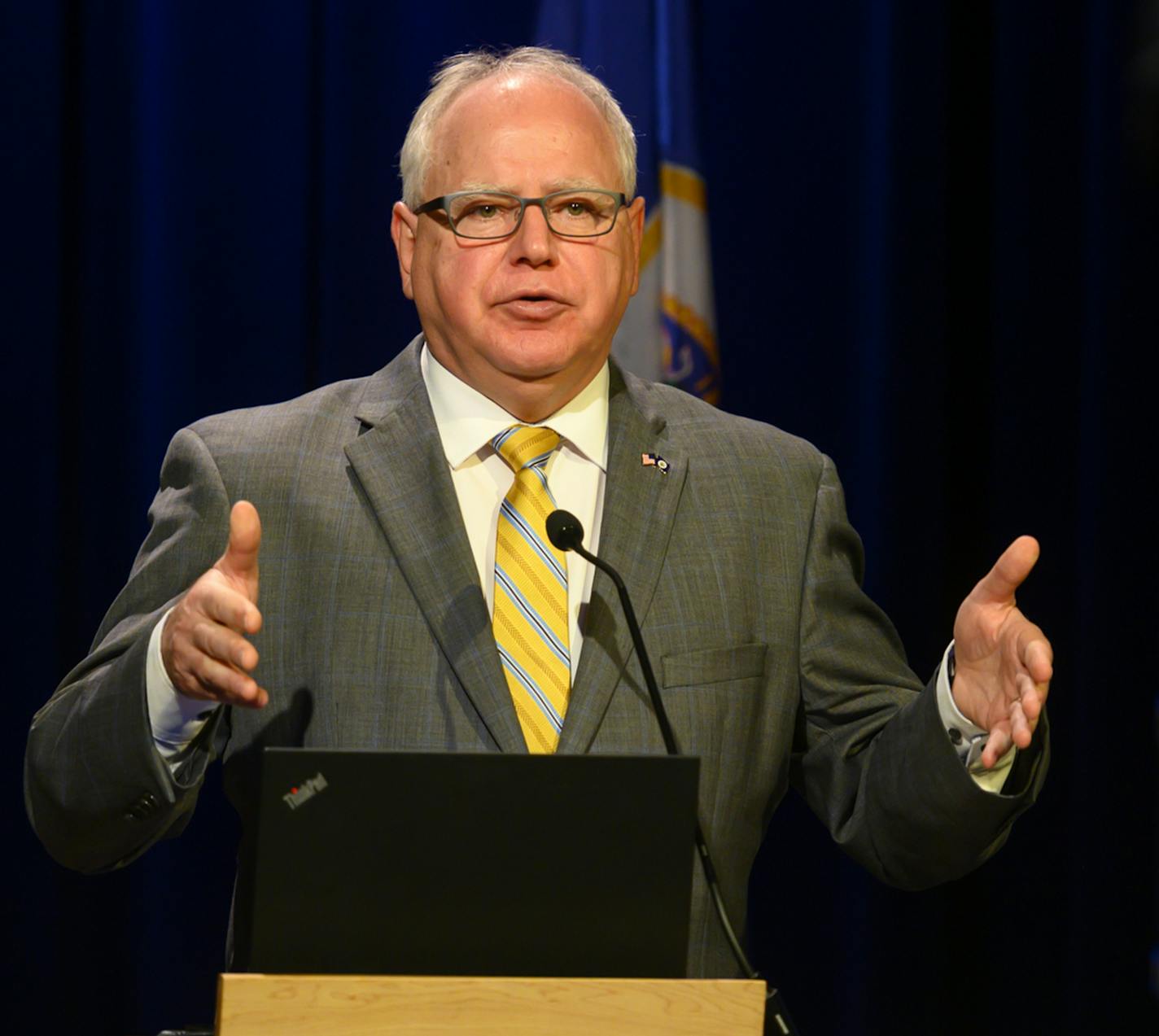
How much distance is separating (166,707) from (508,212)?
2.33 ft

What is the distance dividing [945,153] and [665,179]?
1.95 feet

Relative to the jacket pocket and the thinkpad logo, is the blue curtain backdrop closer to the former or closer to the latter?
the jacket pocket

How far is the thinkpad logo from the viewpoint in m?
1.23

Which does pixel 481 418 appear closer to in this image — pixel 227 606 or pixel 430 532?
pixel 430 532

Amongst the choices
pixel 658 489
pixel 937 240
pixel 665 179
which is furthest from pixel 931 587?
pixel 658 489

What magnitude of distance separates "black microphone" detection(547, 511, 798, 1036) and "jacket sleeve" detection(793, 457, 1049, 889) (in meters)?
0.27

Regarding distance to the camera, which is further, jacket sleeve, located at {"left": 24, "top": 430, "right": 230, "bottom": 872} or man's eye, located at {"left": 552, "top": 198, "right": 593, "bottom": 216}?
man's eye, located at {"left": 552, "top": 198, "right": 593, "bottom": 216}

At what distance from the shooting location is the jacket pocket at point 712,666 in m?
1.79

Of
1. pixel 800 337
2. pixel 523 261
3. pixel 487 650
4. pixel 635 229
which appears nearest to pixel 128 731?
pixel 487 650

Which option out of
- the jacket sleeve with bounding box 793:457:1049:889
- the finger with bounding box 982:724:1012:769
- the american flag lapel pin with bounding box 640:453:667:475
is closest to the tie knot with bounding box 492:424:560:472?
the american flag lapel pin with bounding box 640:453:667:475

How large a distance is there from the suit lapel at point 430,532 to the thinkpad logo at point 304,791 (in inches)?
18.0

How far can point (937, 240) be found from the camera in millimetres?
3133

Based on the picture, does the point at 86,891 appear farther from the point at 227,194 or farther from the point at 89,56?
the point at 89,56

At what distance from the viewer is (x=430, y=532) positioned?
179cm
